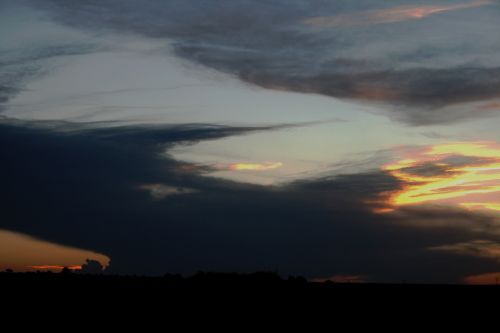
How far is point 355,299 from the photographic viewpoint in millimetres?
99062

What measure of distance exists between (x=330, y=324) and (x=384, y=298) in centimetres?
3392

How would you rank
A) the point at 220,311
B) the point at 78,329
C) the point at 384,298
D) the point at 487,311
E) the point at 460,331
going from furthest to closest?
the point at 384,298, the point at 487,311, the point at 220,311, the point at 460,331, the point at 78,329

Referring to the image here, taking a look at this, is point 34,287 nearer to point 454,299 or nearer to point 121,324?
point 121,324

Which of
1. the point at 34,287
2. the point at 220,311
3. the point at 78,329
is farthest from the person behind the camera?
the point at 34,287

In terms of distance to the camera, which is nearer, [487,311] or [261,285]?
[487,311]

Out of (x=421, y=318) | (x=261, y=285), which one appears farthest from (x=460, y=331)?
(x=261, y=285)

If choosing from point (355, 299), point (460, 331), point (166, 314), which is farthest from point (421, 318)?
point (166, 314)

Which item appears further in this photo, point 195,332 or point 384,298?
point 384,298

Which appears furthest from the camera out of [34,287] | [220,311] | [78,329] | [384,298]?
[384,298]

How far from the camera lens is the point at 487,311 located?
89.2 meters

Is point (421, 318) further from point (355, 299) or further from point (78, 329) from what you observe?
point (78, 329)

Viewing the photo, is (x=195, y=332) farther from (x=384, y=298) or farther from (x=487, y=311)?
(x=384, y=298)

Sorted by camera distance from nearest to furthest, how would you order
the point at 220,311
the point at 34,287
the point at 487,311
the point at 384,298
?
the point at 220,311, the point at 487,311, the point at 34,287, the point at 384,298

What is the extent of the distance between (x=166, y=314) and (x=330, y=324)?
601 inches
